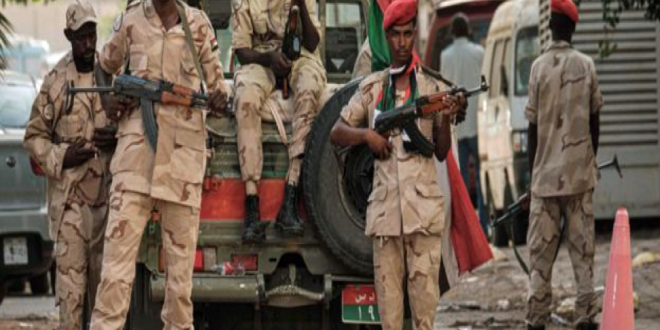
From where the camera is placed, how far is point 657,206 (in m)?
19.0

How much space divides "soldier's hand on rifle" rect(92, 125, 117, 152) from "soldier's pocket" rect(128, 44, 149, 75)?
1.99 feet

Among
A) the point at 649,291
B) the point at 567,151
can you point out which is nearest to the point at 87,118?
the point at 567,151

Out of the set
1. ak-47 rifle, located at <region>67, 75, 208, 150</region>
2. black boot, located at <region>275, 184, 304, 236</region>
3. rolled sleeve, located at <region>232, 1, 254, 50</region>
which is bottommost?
black boot, located at <region>275, 184, 304, 236</region>

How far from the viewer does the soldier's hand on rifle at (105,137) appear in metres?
10.1

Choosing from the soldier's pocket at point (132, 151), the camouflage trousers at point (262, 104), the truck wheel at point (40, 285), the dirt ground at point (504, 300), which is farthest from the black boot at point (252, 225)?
the truck wheel at point (40, 285)

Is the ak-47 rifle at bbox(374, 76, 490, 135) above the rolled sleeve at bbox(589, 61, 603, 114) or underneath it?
above

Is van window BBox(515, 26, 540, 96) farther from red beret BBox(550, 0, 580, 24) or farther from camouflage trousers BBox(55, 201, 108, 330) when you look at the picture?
camouflage trousers BBox(55, 201, 108, 330)

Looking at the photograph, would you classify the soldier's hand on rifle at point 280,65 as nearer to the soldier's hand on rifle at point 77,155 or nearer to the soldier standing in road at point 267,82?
the soldier standing in road at point 267,82

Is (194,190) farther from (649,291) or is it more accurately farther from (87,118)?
(649,291)

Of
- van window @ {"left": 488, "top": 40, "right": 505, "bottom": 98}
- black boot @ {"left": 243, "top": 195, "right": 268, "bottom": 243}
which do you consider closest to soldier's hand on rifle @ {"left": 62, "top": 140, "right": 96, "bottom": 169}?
black boot @ {"left": 243, "top": 195, "right": 268, "bottom": 243}

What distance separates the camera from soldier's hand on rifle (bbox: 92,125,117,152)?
33.2 feet

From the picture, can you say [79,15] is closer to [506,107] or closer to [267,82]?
[267,82]

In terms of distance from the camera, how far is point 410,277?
9.51m

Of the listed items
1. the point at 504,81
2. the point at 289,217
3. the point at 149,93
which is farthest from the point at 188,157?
the point at 504,81
